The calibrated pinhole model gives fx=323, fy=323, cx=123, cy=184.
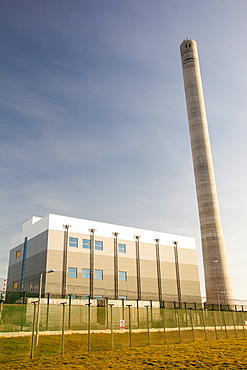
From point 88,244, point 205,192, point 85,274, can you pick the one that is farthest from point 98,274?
point 205,192

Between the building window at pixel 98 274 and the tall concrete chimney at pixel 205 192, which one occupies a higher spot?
the tall concrete chimney at pixel 205 192

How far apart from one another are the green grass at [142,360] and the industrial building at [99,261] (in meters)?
30.4

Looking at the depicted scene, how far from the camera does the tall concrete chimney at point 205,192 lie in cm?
5578

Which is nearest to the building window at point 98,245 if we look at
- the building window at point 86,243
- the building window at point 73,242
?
the building window at point 86,243

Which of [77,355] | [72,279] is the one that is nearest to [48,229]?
[72,279]

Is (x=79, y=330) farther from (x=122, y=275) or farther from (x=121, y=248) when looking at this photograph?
(x=121, y=248)

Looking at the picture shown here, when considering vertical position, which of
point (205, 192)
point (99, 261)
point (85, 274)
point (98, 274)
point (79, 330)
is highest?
point (205, 192)

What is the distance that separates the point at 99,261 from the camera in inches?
2176

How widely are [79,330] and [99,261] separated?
34.3 m

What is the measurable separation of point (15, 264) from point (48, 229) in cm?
1410

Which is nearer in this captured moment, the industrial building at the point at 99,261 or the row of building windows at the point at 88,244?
the industrial building at the point at 99,261

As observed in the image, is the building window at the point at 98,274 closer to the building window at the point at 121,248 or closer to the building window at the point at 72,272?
the building window at the point at 72,272

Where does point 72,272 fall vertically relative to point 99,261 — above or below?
below

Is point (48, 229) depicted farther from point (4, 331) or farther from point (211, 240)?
point (4, 331)
